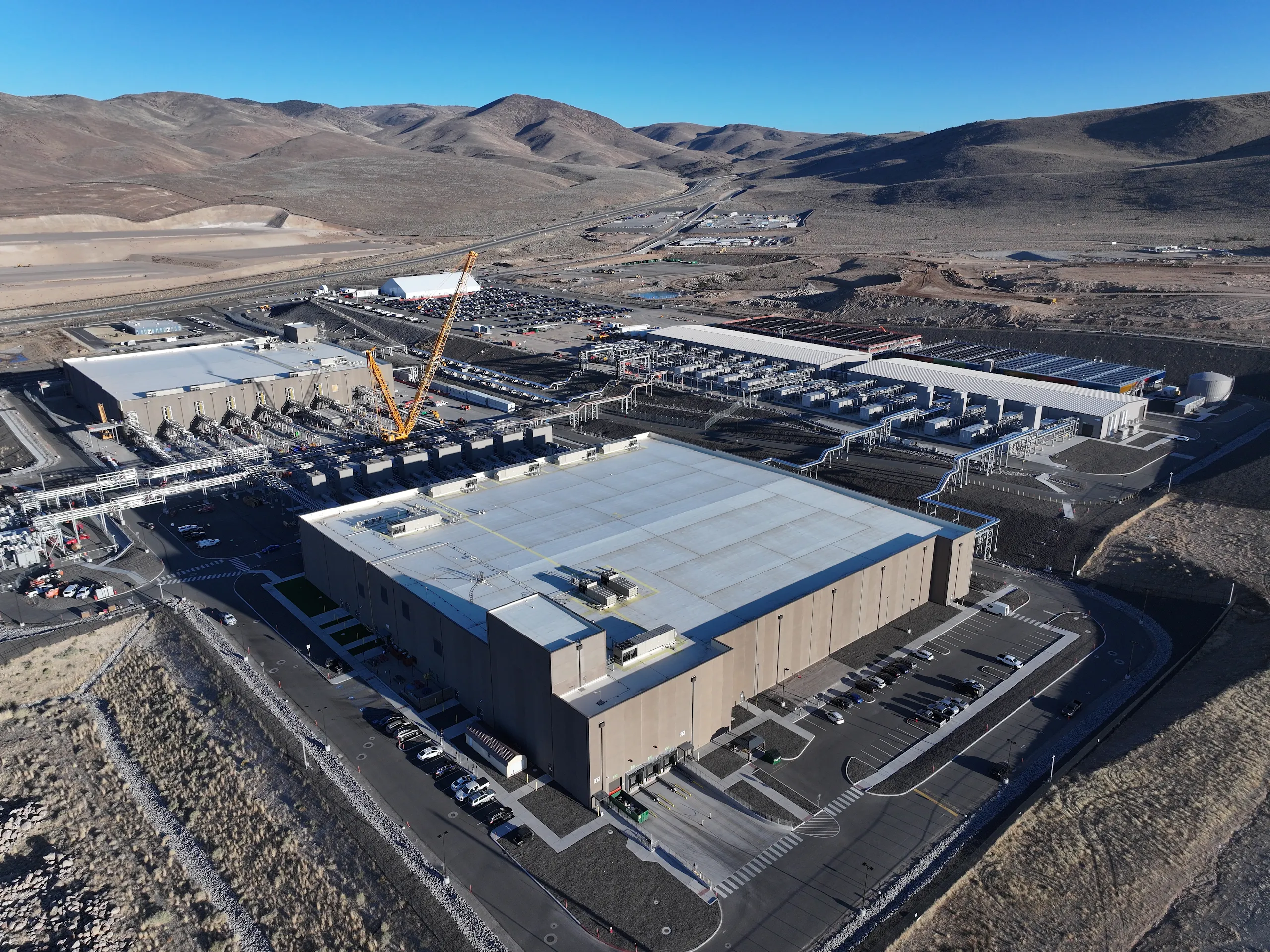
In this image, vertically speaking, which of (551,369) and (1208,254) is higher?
(1208,254)

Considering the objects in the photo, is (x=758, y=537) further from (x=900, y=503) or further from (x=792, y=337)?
(x=792, y=337)

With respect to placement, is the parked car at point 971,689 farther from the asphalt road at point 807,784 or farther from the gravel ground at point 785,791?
the gravel ground at point 785,791

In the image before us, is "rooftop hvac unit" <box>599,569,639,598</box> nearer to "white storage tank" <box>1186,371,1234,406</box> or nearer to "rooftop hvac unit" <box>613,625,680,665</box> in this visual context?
"rooftop hvac unit" <box>613,625,680,665</box>

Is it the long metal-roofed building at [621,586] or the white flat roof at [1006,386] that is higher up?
the white flat roof at [1006,386]

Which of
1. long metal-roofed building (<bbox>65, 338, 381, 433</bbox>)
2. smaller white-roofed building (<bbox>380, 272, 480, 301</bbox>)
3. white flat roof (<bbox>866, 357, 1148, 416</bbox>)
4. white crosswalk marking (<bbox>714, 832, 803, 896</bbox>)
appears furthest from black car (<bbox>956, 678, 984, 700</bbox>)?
smaller white-roofed building (<bbox>380, 272, 480, 301</bbox>)

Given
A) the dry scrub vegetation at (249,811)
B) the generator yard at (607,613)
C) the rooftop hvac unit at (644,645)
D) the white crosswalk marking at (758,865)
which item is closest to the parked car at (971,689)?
the generator yard at (607,613)

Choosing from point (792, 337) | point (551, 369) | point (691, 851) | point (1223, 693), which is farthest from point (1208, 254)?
point (691, 851)
